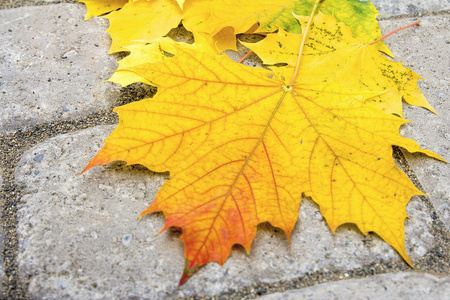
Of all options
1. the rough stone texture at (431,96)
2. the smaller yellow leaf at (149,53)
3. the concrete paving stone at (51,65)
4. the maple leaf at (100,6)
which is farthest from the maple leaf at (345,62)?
the maple leaf at (100,6)

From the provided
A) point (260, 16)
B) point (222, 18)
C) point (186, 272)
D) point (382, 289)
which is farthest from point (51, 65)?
point (382, 289)

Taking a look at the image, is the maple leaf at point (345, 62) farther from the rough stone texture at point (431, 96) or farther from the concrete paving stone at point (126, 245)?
the concrete paving stone at point (126, 245)

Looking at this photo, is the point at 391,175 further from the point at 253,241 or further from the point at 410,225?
the point at 253,241

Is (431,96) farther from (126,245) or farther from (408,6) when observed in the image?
(126,245)

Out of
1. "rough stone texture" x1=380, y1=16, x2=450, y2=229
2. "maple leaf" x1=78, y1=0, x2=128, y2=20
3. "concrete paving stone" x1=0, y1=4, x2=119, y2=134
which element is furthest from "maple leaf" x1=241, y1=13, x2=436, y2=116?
"maple leaf" x1=78, y1=0, x2=128, y2=20

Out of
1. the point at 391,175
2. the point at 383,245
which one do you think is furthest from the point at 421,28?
the point at 383,245

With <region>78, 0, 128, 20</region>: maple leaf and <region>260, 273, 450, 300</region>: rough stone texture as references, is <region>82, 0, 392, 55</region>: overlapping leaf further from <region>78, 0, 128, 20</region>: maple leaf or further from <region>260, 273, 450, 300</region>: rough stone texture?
<region>260, 273, 450, 300</region>: rough stone texture
